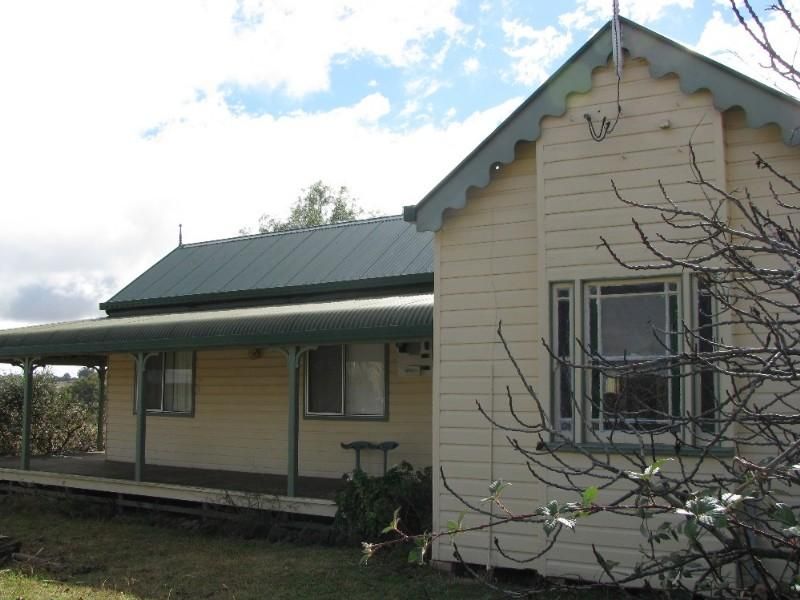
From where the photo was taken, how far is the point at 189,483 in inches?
458

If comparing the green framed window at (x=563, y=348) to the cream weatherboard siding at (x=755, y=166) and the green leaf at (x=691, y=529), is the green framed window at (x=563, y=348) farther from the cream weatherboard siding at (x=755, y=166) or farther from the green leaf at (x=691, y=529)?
the green leaf at (x=691, y=529)

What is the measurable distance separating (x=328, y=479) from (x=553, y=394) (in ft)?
17.4

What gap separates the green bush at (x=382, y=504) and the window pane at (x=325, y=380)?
2.73 m

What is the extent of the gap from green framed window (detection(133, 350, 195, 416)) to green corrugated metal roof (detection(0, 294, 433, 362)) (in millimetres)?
1101

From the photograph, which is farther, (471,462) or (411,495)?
(411,495)

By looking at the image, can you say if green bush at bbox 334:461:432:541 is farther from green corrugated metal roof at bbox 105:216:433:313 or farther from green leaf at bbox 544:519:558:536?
green leaf at bbox 544:519:558:536

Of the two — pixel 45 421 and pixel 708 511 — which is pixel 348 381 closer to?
pixel 708 511

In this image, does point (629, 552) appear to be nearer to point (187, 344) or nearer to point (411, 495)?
point (411, 495)

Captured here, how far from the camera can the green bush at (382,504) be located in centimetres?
889

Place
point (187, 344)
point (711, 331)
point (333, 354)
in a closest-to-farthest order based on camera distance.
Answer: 1. point (711, 331)
2. point (187, 344)
3. point (333, 354)

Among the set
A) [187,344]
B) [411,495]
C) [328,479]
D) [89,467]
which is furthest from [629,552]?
[89,467]

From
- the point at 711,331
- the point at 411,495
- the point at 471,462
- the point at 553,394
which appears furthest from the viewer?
the point at 411,495

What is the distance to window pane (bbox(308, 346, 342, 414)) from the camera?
12.0m

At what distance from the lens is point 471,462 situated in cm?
798
